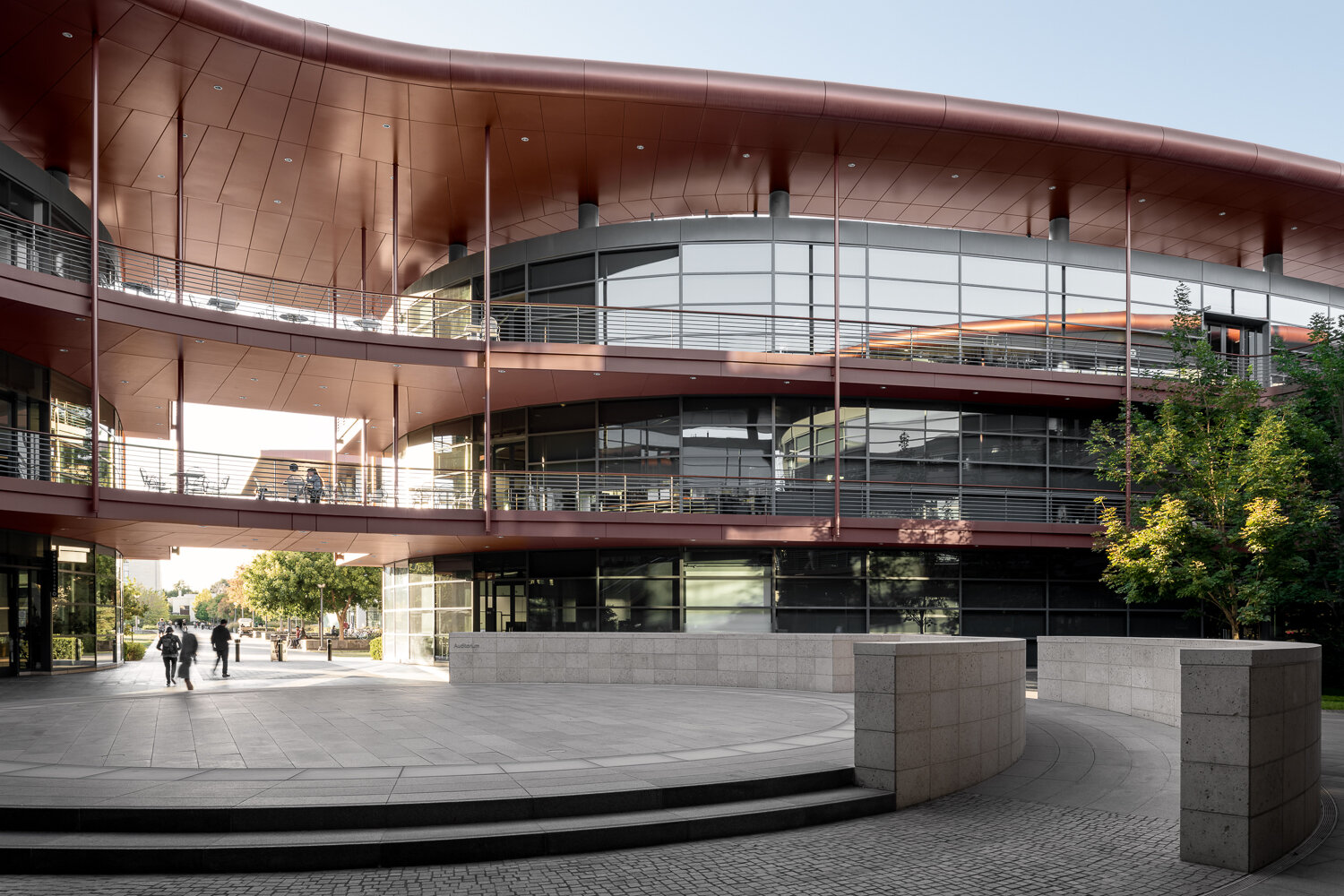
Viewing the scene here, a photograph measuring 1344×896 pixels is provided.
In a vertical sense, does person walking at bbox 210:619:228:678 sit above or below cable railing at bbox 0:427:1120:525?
below

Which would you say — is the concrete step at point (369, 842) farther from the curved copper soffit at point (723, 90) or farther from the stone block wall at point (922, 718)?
the curved copper soffit at point (723, 90)

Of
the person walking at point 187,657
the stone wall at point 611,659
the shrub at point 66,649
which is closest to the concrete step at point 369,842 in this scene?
the stone wall at point 611,659

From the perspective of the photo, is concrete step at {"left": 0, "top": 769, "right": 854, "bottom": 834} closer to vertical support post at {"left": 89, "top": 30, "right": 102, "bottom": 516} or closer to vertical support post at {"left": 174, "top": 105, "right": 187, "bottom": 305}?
vertical support post at {"left": 89, "top": 30, "right": 102, "bottom": 516}

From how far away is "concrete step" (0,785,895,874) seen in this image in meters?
7.85

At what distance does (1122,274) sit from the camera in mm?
29812

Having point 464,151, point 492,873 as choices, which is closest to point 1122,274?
point 464,151

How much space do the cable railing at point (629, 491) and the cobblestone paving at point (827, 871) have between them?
16449mm

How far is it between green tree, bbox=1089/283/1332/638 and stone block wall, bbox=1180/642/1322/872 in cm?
1433

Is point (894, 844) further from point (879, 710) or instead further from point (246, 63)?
point (246, 63)

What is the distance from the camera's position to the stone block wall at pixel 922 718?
10.1 m

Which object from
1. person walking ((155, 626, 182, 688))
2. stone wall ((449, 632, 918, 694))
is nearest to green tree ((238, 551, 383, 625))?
person walking ((155, 626, 182, 688))

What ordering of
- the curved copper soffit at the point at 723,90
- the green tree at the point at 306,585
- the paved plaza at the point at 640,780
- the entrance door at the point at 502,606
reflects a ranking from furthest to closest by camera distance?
1. the green tree at the point at 306,585
2. the entrance door at the point at 502,606
3. the curved copper soffit at the point at 723,90
4. the paved plaza at the point at 640,780

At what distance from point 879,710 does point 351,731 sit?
23.9 feet

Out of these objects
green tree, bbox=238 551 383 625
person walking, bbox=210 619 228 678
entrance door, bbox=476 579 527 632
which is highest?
entrance door, bbox=476 579 527 632
